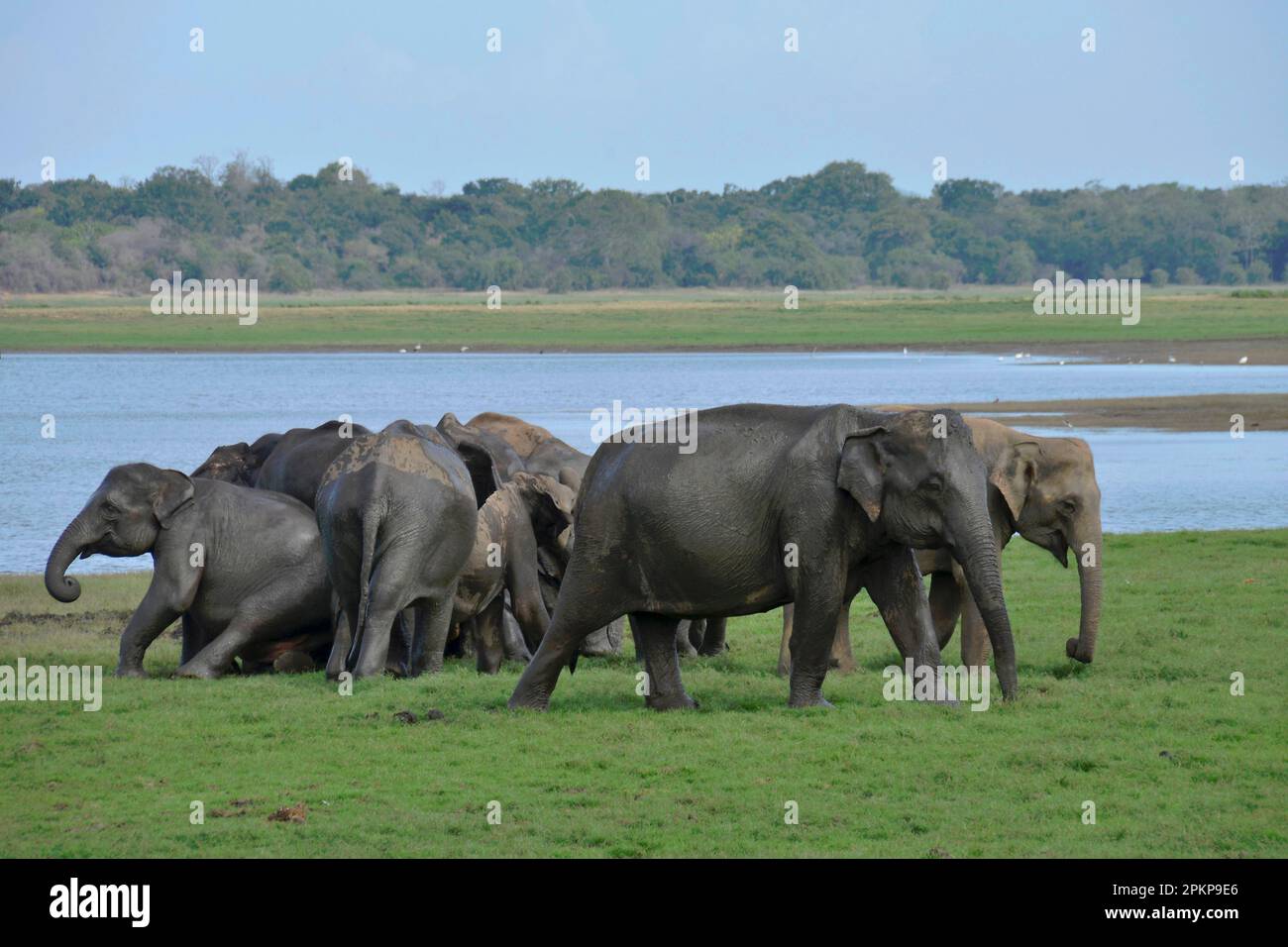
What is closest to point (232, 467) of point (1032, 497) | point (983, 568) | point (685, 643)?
point (685, 643)

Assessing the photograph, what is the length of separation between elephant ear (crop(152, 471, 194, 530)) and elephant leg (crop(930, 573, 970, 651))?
210 inches

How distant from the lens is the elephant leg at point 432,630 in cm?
1284

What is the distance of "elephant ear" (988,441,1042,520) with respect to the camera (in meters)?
Result: 13.3

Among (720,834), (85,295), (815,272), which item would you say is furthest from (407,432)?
(815,272)

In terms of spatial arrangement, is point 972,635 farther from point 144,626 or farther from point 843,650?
point 144,626

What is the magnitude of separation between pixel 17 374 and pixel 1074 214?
109 m

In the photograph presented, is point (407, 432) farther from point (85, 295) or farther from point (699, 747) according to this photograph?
point (85, 295)

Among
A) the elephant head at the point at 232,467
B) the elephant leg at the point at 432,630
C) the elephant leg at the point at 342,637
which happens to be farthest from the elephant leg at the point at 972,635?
the elephant head at the point at 232,467

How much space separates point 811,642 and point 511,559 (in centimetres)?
327

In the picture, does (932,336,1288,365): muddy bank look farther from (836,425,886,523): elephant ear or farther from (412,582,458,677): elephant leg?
(836,425,886,523): elephant ear

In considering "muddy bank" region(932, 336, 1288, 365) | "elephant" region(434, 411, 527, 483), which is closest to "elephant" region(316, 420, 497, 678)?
"elephant" region(434, 411, 527, 483)

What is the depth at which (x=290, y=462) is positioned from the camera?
1487 cm

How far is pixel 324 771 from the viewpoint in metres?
9.88

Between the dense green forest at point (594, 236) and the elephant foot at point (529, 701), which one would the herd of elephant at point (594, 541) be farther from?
the dense green forest at point (594, 236)
